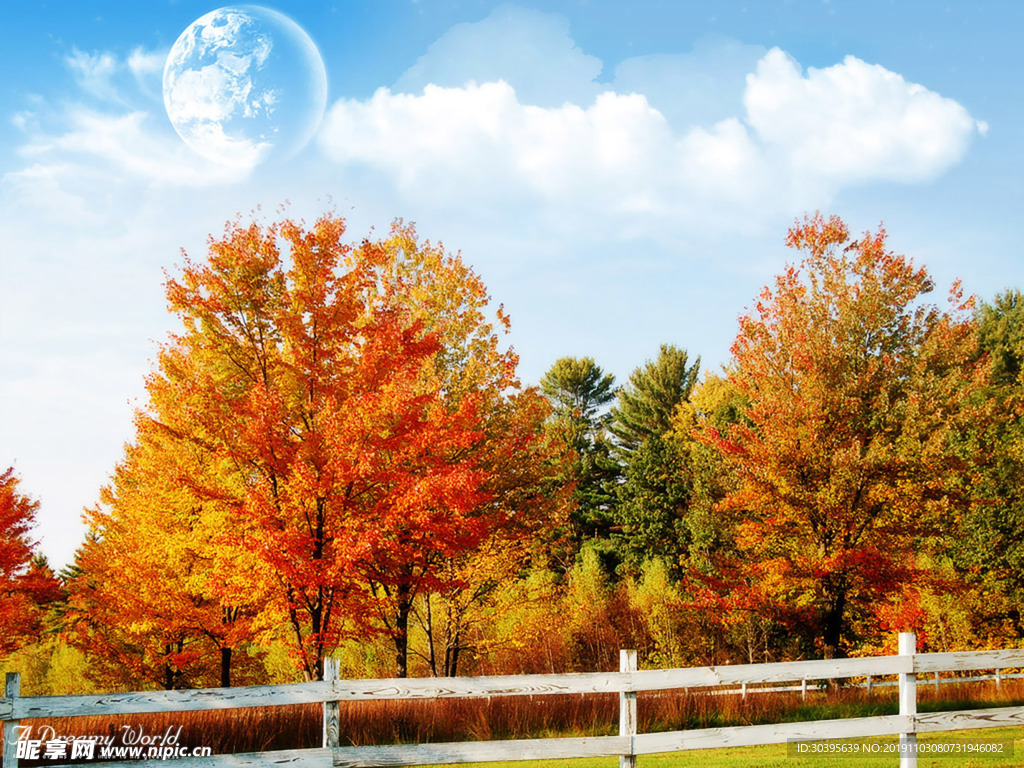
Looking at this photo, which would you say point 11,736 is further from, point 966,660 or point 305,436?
point 966,660

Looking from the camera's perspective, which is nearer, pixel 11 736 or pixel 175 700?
pixel 11 736

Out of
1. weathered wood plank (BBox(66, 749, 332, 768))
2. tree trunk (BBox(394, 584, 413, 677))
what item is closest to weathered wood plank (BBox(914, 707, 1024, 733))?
weathered wood plank (BBox(66, 749, 332, 768))

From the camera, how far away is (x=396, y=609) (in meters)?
22.5

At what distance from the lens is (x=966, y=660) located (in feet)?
35.0

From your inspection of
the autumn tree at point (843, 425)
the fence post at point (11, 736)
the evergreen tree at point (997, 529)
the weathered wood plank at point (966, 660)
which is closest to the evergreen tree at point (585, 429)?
the evergreen tree at point (997, 529)

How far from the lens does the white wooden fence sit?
8.41 m

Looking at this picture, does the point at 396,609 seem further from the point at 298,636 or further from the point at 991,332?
the point at 991,332

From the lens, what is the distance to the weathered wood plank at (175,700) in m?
8.38

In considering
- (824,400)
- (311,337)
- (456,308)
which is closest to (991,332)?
(824,400)

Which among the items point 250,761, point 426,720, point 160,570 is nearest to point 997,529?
point 426,720

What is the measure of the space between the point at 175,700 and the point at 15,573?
25.2 m

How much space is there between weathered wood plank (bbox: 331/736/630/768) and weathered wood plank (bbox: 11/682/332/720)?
0.75m

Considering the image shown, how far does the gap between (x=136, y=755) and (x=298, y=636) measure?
5.57 meters

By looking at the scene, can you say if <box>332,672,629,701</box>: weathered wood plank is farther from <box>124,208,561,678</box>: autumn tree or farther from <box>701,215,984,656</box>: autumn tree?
<box>701,215,984,656</box>: autumn tree
